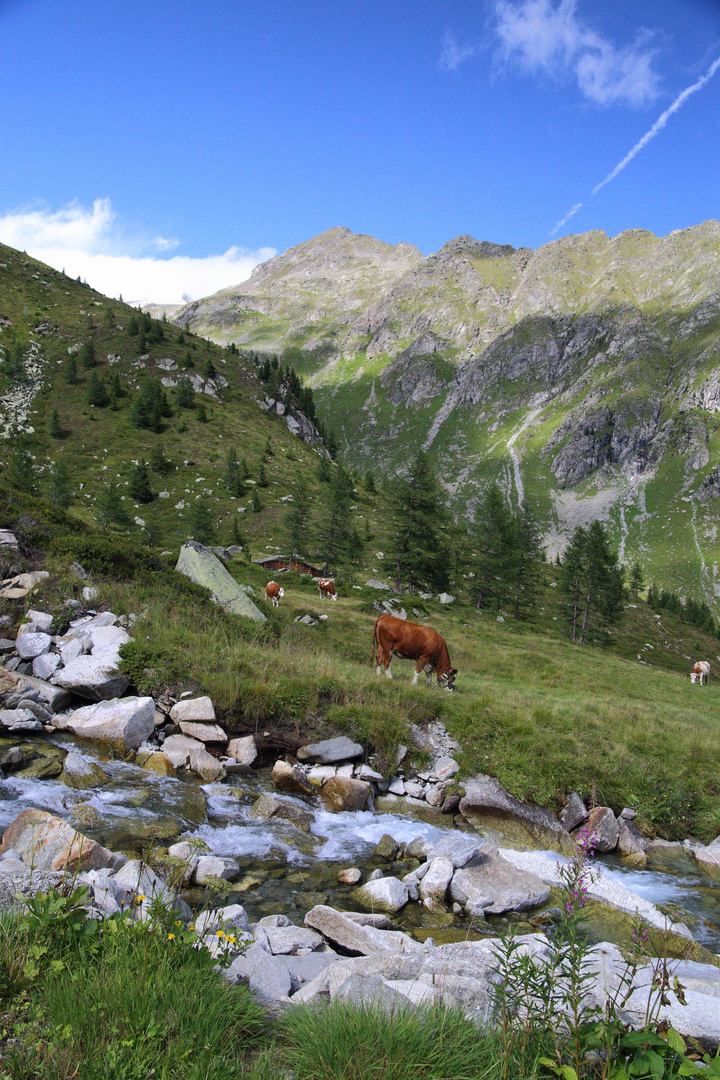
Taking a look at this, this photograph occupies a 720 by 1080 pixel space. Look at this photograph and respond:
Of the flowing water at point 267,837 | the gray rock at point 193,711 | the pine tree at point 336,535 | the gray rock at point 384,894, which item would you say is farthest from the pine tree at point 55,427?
the gray rock at point 384,894

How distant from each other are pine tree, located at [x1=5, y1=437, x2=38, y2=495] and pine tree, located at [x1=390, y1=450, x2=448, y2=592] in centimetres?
4008

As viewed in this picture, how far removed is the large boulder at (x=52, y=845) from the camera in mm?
5746

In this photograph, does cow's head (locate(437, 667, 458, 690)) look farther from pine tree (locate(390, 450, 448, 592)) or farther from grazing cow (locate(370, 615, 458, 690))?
pine tree (locate(390, 450, 448, 592))

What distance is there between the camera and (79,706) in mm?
11945

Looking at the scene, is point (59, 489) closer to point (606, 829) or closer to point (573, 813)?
point (573, 813)

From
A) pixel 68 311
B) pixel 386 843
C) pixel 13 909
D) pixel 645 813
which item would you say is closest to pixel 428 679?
pixel 645 813

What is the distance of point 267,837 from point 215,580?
13314mm

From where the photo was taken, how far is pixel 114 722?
35.7 ft

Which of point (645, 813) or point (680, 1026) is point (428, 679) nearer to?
point (645, 813)

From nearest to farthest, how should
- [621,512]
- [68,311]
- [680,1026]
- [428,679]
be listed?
[680,1026], [428,679], [68,311], [621,512]

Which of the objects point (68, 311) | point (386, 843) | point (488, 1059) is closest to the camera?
point (488, 1059)

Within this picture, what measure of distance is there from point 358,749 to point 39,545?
12564mm

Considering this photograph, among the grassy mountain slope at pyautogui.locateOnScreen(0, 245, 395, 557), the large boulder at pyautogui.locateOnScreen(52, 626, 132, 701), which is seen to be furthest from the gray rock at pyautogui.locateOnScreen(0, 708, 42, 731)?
the grassy mountain slope at pyautogui.locateOnScreen(0, 245, 395, 557)

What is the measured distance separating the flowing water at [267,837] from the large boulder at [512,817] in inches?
22.0
